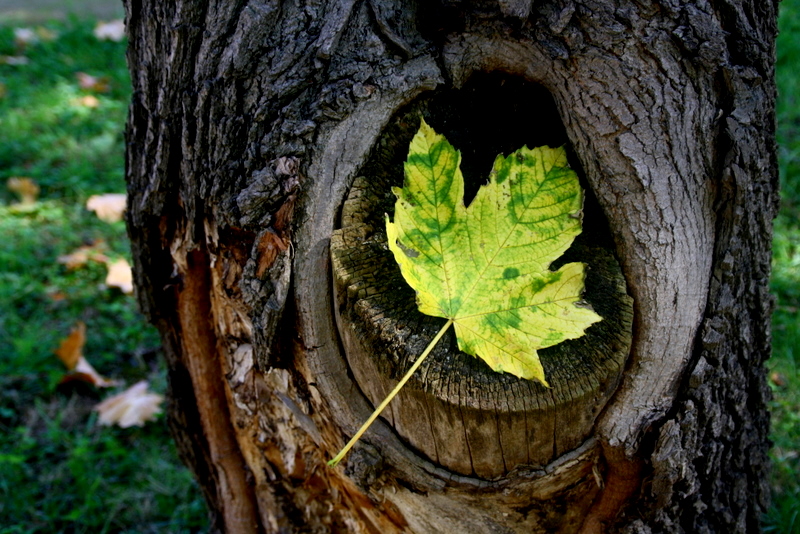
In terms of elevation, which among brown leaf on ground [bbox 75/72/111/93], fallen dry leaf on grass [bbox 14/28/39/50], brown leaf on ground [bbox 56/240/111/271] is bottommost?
brown leaf on ground [bbox 56/240/111/271]

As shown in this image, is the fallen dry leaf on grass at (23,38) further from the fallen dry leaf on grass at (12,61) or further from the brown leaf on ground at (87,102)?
the brown leaf on ground at (87,102)

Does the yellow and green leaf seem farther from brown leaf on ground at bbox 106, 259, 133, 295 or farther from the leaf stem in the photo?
brown leaf on ground at bbox 106, 259, 133, 295

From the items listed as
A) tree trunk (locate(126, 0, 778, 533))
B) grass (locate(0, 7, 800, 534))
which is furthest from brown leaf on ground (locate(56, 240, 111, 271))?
tree trunk (locate(126, 0, 778, 533))

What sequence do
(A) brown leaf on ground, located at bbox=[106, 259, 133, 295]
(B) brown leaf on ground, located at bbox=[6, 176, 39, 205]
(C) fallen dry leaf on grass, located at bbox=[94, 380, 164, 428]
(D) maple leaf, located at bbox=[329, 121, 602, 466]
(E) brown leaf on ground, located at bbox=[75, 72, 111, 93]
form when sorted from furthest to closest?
(E) brown leaf on ground, located at bbox=[75, 72, 111, 93]
(B) brown leaf on ground, located at bbox=[6, 176, 39, 205]
(A) brown leaf on ground, located at bbox=[106, 259, 133, 295]
(C) fallen dry leaf on grass, located at bbox=[94, 380, 164, 428]
(D) maple leaf, located at bbox=[329, 121, 602, 466]

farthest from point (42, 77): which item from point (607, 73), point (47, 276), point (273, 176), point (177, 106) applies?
point (607, 73)

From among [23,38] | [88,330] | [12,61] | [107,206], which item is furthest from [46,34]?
[88,330]

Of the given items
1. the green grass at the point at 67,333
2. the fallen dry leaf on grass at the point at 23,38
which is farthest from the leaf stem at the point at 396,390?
the fallen dry leaf on grass at the point at 23,38
